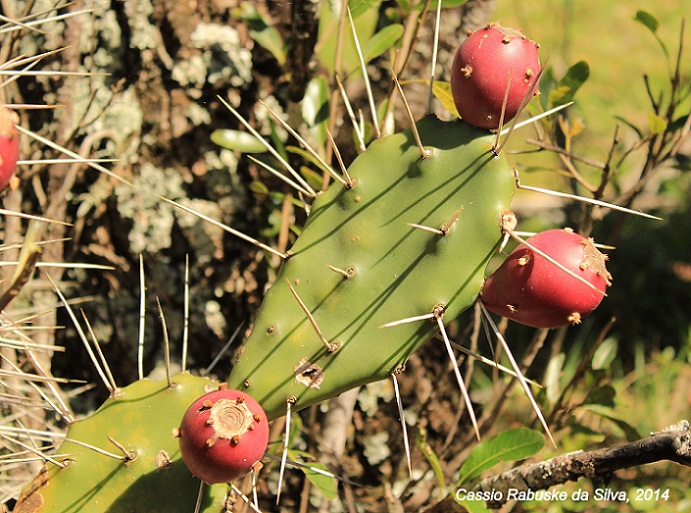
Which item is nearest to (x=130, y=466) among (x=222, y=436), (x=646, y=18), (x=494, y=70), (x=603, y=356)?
(x=222, y=436)

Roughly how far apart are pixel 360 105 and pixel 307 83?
0.42 feet

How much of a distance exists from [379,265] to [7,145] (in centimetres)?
46

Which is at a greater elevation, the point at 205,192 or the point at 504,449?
the point at 205,192

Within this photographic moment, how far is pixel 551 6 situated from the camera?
4.00 m

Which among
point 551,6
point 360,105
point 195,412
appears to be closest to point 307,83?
point 360,105

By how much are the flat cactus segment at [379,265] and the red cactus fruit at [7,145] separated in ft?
1.19

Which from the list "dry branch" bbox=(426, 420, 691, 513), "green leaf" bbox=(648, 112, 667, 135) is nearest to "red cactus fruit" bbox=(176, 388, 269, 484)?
"dry branch" bbox=(426, 420, 691, 513)

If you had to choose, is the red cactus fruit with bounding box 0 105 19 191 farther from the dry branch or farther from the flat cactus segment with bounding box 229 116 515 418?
the dry branch

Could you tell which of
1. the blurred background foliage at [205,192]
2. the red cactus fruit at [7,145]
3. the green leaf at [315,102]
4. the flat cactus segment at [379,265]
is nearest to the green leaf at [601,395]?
the blurred background foliage at [205,192]

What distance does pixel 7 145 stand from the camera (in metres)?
0.74

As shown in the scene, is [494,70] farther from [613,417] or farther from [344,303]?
[613,417]

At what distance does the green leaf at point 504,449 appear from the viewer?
107cm

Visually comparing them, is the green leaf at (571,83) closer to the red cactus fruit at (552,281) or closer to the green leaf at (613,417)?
the red cactus fruit at (552,281)

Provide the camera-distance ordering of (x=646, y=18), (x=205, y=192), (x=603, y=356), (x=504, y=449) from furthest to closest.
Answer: (x=603, y=356) → (x=205, y=192) → (x=646, y=18) → (x=504, y=449)
